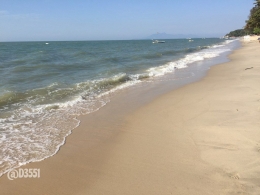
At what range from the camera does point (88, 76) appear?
46.5 feet

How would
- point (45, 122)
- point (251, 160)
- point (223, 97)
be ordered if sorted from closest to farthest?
point (251, 160) < point (45, 122) < point (223, 97)

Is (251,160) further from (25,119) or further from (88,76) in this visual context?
(88,76)

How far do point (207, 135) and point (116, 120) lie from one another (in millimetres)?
2677

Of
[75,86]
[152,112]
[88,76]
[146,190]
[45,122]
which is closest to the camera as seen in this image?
[146,190]

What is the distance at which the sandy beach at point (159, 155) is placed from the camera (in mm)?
3623

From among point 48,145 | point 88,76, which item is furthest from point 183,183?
point 88,76

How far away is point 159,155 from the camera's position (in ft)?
14.9

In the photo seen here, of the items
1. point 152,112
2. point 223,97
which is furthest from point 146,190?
point 223,97

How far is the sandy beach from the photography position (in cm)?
362

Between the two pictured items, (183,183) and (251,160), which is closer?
(183,183)

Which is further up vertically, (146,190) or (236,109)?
(236,109)

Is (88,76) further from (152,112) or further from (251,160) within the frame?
(251,160)

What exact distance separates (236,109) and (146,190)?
4437 millimetres

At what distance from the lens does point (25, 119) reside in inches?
267
